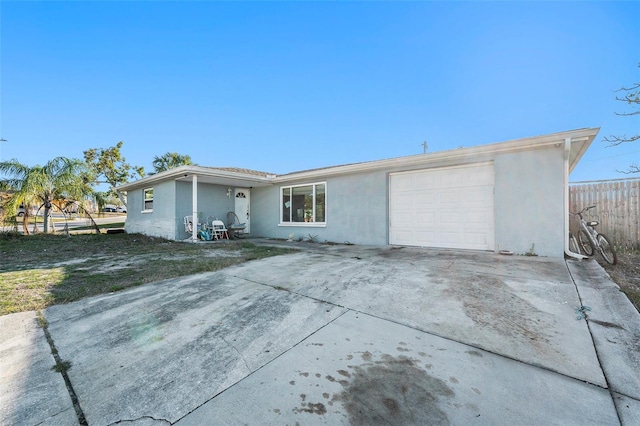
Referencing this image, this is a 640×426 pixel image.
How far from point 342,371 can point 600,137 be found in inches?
309

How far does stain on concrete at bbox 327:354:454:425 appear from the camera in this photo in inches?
57.1

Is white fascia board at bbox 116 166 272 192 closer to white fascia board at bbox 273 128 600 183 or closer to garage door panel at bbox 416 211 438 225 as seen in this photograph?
white fascia board at bbox 273 128 600 183

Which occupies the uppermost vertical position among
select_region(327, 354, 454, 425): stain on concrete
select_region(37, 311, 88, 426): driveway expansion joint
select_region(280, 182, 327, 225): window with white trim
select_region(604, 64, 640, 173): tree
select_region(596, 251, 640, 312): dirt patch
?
select_region(604, 64, 640, 173): tree

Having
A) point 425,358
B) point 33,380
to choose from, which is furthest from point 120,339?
point 425,358

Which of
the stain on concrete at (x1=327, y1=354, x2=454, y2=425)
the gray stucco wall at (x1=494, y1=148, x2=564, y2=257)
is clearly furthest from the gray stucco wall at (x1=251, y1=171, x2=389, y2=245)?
the stain on concrete at (x1=327, y1=354, x2=454, y2=425)

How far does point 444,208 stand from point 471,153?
152cm

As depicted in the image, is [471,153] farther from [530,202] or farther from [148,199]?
[148,199]

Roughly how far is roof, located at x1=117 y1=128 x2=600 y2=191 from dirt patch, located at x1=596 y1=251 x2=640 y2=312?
245cm

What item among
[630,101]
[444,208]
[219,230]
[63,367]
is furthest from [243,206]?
[630,101]

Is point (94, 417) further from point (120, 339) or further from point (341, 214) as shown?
point (341, 214)

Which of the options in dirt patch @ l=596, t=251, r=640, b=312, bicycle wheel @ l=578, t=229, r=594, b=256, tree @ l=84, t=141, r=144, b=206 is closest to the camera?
dirt patch @ l=596, t=251, r=640, b=312

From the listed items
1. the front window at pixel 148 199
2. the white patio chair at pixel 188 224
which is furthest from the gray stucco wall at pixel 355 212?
the front window at pixel 148 199

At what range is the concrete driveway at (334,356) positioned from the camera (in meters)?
1.53

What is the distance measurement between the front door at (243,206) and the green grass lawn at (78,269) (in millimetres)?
4326
